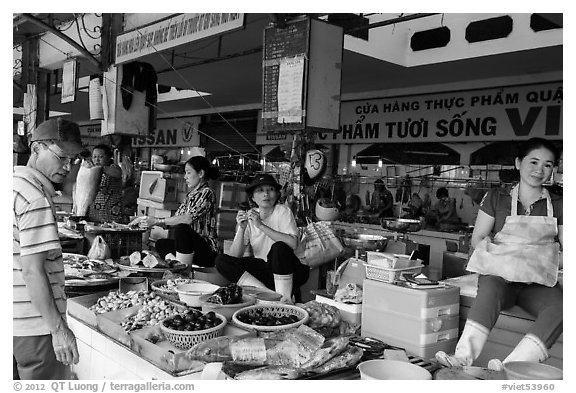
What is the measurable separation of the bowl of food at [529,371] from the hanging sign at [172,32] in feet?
9.88

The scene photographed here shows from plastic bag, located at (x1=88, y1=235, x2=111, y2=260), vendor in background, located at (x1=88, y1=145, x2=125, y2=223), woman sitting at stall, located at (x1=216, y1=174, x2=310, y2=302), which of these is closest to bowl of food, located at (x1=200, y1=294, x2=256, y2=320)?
woman sitting at stall, located at (x1=216, y1=174, x2=310, y2=302)

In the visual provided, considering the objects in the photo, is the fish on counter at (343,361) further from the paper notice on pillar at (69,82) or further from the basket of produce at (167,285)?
the paper notice on pillar at (69,82)

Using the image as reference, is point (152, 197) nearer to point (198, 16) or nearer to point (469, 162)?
point (198, 16)

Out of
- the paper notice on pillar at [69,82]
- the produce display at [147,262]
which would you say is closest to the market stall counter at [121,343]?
the produce display at [147,262]

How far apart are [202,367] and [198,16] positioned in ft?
10.9

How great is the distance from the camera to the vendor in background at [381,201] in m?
8.06

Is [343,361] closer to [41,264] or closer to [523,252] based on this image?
[523,252]

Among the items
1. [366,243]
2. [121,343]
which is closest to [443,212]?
[366,243]

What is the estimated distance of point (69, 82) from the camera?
258 inches

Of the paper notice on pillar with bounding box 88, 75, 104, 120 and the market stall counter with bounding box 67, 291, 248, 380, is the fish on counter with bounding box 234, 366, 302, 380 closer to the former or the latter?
the market stall counter with bounding box 67, 291, 248, 380

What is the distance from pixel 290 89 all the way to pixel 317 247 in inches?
47.6

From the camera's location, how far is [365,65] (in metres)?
6.55

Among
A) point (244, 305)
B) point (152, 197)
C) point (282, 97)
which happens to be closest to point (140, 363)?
point (244, 305)

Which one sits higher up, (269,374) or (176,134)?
(176,134)
